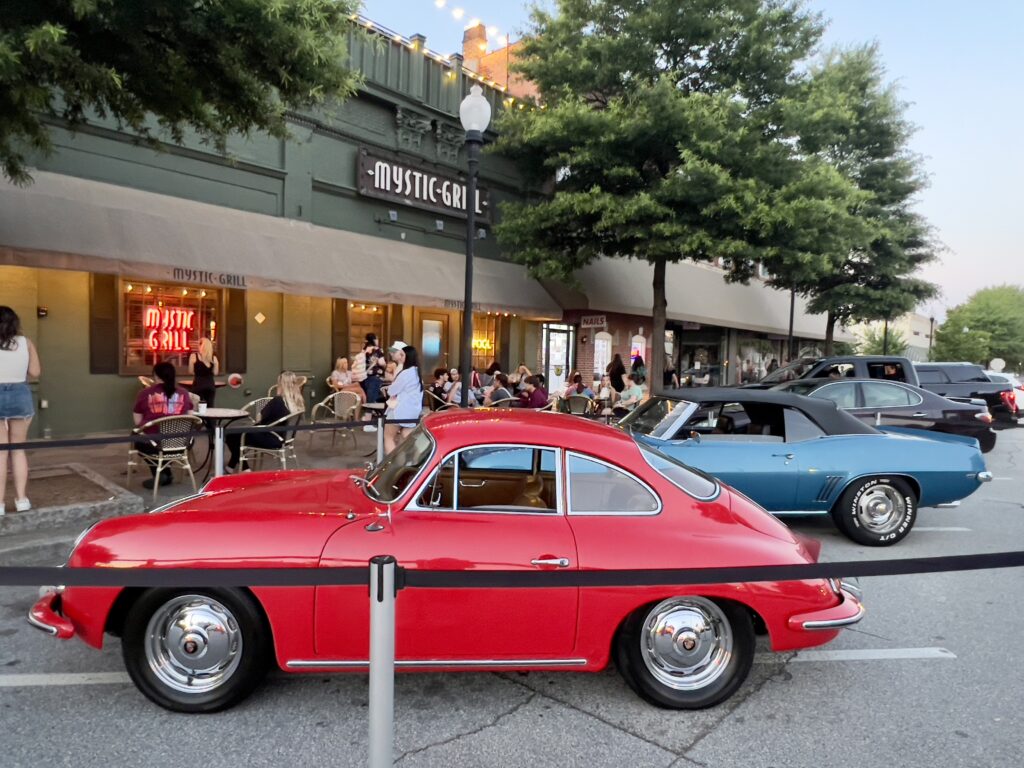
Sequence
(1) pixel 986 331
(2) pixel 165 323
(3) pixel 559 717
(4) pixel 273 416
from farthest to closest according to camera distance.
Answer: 1. (1) pixel 986 331
2. (2) pixel 165 323
3. (4) pixel 273 416
4. (3) pixel 559 717

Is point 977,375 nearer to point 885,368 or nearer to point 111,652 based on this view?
point 885,368

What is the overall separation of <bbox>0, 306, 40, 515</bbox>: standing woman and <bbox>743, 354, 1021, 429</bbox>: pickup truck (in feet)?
38.5

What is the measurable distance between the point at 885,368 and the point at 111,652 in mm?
13343

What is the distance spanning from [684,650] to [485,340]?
14146 millimetres

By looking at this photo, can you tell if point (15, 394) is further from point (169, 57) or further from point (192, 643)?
point (192, 643)

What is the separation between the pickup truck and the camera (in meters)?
12.8

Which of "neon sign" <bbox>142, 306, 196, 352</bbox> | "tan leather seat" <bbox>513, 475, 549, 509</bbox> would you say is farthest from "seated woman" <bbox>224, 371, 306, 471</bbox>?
"tan leather seat" <bbox>513, 475, 549, 509</bbox>

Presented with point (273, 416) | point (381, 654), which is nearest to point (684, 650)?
point (381, 654)

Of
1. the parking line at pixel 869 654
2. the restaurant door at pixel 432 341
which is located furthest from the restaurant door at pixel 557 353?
Answer: the parking line at pixel 869 654

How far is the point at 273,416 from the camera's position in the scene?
7.92 m

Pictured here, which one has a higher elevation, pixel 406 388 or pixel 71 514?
pixel 406 388

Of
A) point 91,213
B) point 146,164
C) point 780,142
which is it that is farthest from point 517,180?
point 91,213

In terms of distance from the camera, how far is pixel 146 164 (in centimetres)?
1046

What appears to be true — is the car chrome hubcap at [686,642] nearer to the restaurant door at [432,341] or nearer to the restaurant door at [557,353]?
the restaurant door at [432,341]
